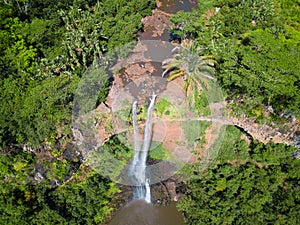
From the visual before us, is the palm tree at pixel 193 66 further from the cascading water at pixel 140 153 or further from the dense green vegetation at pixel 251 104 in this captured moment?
the cascading water at pixel 140 153

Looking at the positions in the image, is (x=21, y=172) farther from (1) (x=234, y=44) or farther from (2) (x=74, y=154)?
(1) (x=234, y=44)

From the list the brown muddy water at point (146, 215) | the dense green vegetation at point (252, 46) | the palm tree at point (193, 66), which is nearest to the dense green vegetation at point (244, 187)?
the brown muddy water at point (146, 215)

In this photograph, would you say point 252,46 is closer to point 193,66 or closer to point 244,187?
point 193,66

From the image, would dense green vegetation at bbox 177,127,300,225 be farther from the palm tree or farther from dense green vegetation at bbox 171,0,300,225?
the palm tree

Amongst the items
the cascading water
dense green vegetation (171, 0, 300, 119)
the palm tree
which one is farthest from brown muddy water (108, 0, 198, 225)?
the palm tree

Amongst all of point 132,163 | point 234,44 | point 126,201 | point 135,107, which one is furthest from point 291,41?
point 126,201

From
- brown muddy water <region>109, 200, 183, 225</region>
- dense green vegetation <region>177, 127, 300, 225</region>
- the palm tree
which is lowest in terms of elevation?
brown muddy water <region>109, 200, 183, 225</region>
